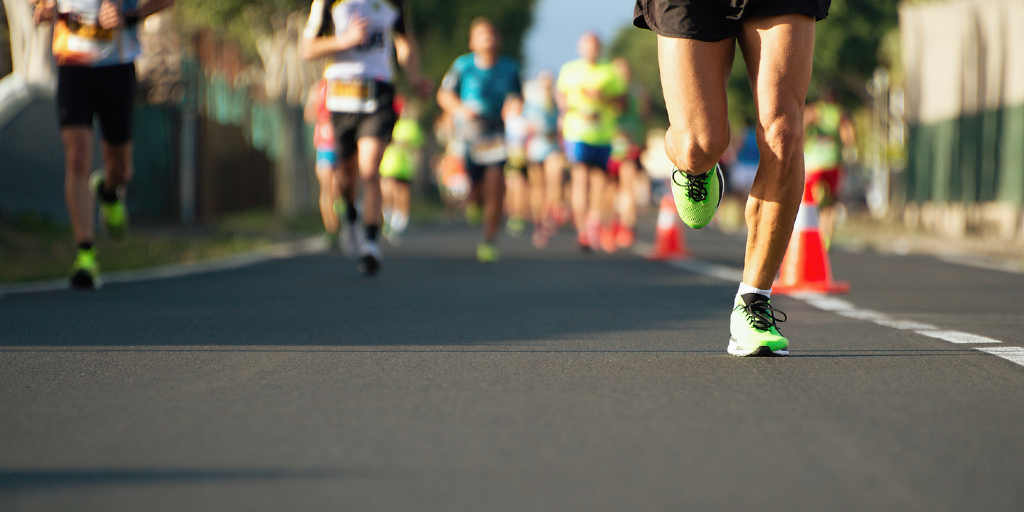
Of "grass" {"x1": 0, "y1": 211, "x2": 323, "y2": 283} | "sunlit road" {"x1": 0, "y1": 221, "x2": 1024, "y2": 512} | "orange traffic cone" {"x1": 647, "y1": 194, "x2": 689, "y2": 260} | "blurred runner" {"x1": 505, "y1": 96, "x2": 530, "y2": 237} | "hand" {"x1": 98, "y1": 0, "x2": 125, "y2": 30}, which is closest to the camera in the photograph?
"sunlit road" {"x1": 0, "y1": 221, "x2": 1024, "y2": 512}

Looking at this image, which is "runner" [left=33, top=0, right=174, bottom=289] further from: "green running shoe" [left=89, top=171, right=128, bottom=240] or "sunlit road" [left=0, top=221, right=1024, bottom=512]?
"sunlit road" [left=0, top=221, right=1024, bottom=512]

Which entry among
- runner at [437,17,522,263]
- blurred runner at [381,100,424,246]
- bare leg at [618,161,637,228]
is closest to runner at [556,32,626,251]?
bare leg at [618,161,637,228]

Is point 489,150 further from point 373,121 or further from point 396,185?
point 396,185

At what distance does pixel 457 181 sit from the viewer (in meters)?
30.6

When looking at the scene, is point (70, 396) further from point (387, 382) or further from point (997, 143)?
point (997, 143)

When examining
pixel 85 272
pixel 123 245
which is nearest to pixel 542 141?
pixel 123 245

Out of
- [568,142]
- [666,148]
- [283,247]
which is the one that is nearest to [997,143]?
[568,142]

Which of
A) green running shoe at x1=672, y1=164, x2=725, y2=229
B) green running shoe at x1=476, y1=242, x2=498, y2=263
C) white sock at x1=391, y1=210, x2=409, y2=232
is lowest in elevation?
white sock at x1=391, y1=210, x2=409, y2=232

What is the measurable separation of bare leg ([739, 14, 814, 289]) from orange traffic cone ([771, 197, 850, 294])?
10.5 feet

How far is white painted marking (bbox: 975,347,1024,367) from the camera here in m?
4.63

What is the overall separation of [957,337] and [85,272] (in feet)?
15.5

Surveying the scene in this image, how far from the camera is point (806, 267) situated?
828 centimetres

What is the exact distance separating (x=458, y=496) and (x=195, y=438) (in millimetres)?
823

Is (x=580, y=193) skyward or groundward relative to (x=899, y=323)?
skyward
